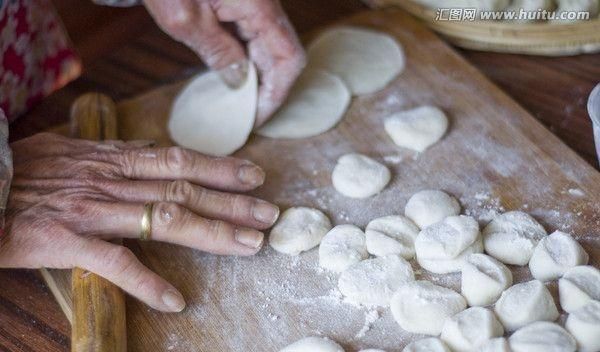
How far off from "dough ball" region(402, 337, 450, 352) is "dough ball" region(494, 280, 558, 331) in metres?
0.12

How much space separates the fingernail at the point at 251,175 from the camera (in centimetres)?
162

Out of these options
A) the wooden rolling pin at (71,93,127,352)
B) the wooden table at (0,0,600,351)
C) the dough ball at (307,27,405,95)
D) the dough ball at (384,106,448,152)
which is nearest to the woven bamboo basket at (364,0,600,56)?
the wooden table at (0,0,600,351)

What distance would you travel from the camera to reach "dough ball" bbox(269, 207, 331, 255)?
1.54m

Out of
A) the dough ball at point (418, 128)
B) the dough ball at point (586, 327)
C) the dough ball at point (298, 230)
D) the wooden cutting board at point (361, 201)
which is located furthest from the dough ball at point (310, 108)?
the dough ball at point (586, 327)

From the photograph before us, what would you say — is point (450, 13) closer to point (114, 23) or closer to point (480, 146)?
point (480, 146)

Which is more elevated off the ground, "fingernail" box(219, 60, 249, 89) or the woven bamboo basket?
the woven bamboo basket

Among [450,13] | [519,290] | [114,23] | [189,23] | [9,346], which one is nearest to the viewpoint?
[519,290]

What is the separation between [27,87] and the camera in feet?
6.43

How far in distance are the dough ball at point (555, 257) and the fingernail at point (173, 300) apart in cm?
65

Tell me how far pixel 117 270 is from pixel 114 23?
3.64ft

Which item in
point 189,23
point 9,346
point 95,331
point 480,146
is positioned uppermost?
point 189,23

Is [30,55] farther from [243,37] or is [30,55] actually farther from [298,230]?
[298,230]

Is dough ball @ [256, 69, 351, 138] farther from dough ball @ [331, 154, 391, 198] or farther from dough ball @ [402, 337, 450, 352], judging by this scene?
dough ball @ [402, 337, 450, 352]

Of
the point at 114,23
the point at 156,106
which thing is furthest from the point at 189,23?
the point at 114,23
